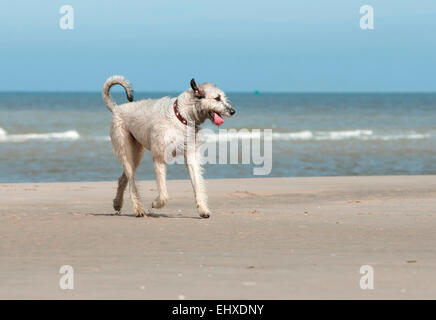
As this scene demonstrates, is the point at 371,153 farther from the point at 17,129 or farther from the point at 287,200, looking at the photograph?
the point at 17,129

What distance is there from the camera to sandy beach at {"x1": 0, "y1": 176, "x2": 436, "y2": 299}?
20.3 feet

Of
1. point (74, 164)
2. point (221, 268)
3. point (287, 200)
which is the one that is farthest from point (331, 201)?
point (74, 164)

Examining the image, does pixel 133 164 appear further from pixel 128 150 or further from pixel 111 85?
pixel 111 85

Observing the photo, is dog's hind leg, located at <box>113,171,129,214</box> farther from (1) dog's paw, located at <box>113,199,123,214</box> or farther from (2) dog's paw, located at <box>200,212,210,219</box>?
(2) dog's paw, located at <box>200,212,210,219</box>

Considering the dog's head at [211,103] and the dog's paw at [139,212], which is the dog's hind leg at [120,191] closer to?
the dog's paw at [139,212]

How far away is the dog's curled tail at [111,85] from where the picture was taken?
11.4m

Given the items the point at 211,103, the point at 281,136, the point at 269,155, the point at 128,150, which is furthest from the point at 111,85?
the point at 281,136

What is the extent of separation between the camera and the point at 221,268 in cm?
697

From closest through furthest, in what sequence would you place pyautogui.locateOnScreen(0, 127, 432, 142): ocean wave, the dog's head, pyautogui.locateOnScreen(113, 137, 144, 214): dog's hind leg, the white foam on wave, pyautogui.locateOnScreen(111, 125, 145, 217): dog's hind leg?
1. the dog's head
2. pyautogui.locateOnScreen(111, 125, 145, 217): dog's hind leg
3. pyautogui.locateOnScreen(113, 137, 144, 214): dog's hind leg
4. pyautogui.locateOnScreen(0, 127, 432, 142): ocean wave
5. the white foam on wave

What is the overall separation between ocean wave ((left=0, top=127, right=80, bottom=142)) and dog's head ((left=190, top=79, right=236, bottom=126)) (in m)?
25.8

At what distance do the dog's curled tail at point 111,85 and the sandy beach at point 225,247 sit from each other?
61.9 inches

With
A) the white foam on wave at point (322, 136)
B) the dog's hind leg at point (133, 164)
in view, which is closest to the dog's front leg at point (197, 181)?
the dog's hind leg at point (133, 164)

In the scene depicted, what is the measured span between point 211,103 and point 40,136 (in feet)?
94.0

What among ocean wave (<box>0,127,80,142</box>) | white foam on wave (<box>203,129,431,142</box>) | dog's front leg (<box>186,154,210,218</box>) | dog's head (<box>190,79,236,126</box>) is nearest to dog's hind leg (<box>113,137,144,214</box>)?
dog's front leg (<box>186,154,210,218</box>)
